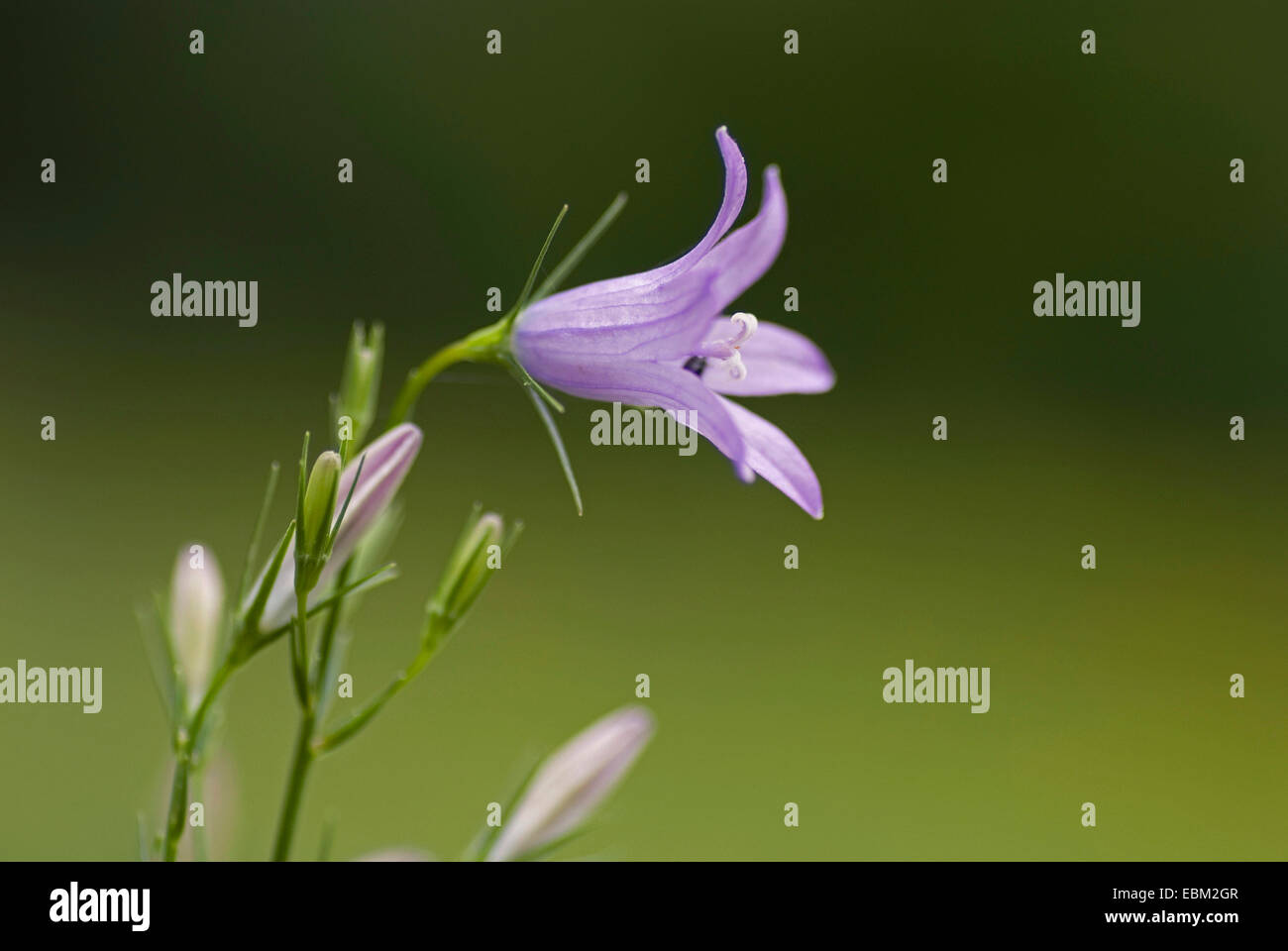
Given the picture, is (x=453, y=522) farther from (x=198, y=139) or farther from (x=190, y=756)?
(x=190, y=756)

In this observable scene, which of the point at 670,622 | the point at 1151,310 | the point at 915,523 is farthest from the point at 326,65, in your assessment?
the point at 1151,310

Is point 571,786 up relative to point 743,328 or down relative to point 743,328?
down

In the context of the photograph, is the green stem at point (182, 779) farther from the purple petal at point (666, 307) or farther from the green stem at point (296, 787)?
the purple petal at point (666, 307)

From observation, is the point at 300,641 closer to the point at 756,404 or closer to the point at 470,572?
the point at 470,572

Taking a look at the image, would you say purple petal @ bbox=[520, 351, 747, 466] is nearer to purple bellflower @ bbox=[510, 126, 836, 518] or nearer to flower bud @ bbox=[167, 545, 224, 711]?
purple bellflower @ bbox=[510, 126, 836, 518]
